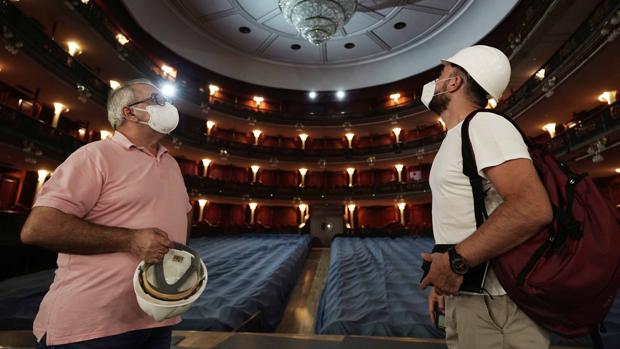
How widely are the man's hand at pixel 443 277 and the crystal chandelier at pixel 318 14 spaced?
28.4 feet

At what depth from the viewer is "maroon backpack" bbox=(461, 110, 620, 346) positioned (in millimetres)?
804

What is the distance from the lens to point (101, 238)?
108 cm

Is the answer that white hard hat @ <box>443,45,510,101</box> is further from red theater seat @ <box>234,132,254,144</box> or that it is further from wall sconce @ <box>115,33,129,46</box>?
red theater seat @ <box>234,132,254,144</box>

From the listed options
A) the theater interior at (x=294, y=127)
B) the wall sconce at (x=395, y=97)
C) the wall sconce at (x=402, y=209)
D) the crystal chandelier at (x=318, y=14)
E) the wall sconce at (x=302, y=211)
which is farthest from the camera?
the wall sconce at (x=302, y=211)

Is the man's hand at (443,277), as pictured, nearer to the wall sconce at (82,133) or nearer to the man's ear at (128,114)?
the man's ear at (128,114)

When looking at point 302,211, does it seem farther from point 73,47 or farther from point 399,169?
point 73,47

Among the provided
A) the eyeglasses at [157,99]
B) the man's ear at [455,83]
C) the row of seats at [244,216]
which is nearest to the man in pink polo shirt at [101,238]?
the eyeglasses at [157,99]

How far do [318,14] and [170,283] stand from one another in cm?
865

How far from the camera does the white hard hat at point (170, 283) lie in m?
1.07

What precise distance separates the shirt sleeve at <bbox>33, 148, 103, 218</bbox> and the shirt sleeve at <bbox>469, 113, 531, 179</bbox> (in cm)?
140

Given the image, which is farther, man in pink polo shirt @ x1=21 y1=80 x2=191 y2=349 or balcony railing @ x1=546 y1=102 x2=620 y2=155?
balcony railing @ x1=546 y1=102 x2=620 y2=155

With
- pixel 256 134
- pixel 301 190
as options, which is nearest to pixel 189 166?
pixel 256 134

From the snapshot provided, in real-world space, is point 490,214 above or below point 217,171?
below

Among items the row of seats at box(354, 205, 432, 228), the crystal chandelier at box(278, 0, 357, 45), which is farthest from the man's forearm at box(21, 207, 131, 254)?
the row of seats at box(354, 205, 432, 228)
